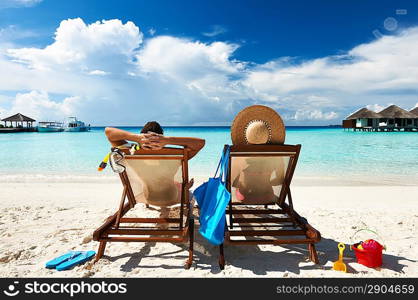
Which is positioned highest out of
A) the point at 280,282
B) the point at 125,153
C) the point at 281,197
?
the point at 125,153

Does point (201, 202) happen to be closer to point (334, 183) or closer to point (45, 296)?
point (45, 296)

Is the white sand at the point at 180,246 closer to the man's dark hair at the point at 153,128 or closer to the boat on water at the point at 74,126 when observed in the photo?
the man's dark hair at the point at 153,128

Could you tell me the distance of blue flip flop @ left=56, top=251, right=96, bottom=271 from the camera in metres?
2.51

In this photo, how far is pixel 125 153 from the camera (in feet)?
9.00

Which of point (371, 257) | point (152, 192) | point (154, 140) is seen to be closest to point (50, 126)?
point (152, 192)

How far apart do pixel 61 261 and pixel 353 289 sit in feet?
8.65

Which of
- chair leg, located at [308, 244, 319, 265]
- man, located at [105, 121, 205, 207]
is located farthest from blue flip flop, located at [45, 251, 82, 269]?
chair leg, located at [308, 244, 319, 265]

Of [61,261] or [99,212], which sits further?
[99,212]

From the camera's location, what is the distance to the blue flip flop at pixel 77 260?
2510 millimetres

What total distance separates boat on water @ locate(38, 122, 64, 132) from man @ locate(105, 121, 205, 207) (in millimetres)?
63388

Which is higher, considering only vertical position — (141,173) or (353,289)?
(141,173)

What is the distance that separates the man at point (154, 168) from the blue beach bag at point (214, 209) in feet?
1.06

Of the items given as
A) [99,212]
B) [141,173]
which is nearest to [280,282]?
[141,173]

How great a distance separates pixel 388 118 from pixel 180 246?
4821 centimetres
